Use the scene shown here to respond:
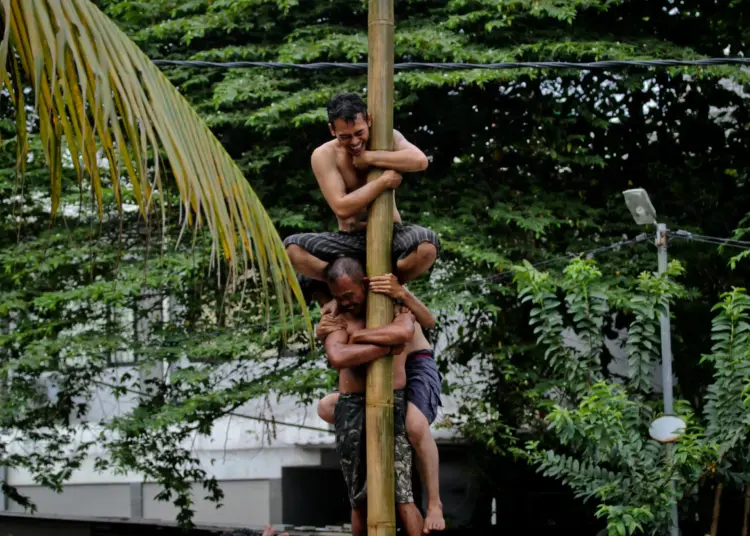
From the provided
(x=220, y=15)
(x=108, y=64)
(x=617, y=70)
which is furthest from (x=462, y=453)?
(x=108, y=64)

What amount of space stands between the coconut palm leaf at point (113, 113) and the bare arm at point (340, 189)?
0.80m

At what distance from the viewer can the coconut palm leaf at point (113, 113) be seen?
4207 millimetres

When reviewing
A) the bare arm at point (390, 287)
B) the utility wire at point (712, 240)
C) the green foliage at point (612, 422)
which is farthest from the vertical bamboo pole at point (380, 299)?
the utility wire at point (712, 240)

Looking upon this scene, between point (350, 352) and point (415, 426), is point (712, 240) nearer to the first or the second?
point (415, 426)

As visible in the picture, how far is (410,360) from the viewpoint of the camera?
5812mm

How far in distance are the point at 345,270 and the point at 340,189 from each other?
0.40 meters

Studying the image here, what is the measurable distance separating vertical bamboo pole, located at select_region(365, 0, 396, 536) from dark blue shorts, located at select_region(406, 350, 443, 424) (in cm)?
26

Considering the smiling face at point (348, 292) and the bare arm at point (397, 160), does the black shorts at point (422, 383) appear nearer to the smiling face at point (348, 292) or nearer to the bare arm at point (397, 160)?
the smiling face at point (348, 292)

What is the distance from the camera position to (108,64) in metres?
4.34

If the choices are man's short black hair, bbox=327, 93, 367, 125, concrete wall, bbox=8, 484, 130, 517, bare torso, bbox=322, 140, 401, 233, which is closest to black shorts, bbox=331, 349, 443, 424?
bare torso, bbox=322, 140, 401, 233

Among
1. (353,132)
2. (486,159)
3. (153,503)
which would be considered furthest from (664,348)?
(153,503)

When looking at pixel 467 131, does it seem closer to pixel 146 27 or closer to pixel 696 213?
pixel 696 213

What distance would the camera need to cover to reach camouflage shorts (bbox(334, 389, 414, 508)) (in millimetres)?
5535

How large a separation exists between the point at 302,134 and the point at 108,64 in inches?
402
